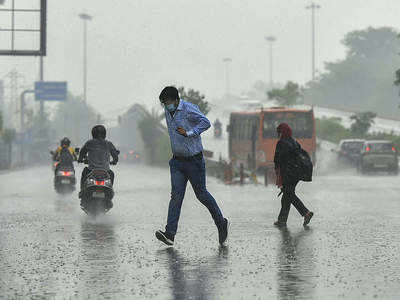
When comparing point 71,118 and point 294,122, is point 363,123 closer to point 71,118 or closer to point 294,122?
point 294,122

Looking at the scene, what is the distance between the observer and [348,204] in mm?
20266

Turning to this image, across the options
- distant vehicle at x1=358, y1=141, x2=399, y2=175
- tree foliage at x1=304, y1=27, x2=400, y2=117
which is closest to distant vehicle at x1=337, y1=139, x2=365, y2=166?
distant vehicle at x1=358, y1=141, x2=399, y2=175

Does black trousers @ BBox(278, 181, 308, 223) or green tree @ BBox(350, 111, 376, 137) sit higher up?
green tree @ BBox(350, 111, 376, 137)

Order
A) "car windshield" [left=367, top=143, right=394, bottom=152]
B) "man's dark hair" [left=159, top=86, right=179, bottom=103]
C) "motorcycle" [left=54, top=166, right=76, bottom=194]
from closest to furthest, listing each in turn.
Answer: "man's dark hair" [left=159, top=86, right=179, bottom=103], "motorcycle" [left=54, top=166, right=76, bottom=194], "car windshield" [left=367, top=143, right=394, bottom=152]

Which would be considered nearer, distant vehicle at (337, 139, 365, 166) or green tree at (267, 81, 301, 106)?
distant vehicle at (337, 139, 365, 166)

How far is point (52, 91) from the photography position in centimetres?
8994

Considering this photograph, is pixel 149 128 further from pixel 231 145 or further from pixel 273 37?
pixel 273 37

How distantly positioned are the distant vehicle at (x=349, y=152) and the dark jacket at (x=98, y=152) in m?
29.8

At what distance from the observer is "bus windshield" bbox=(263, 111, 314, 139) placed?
130 feet

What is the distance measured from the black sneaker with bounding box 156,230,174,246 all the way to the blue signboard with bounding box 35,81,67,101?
78552 mm

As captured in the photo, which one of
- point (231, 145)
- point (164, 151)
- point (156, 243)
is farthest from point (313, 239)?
point (164, 151)

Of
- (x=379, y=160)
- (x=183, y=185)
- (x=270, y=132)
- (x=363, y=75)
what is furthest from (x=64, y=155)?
(x=363, y=75)

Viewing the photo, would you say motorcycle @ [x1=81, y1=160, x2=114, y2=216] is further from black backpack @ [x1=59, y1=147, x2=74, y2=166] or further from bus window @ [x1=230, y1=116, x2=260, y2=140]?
bus window @ [x1=230, y1=116, x2=260, y2=140]

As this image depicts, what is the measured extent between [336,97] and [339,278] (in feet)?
576
